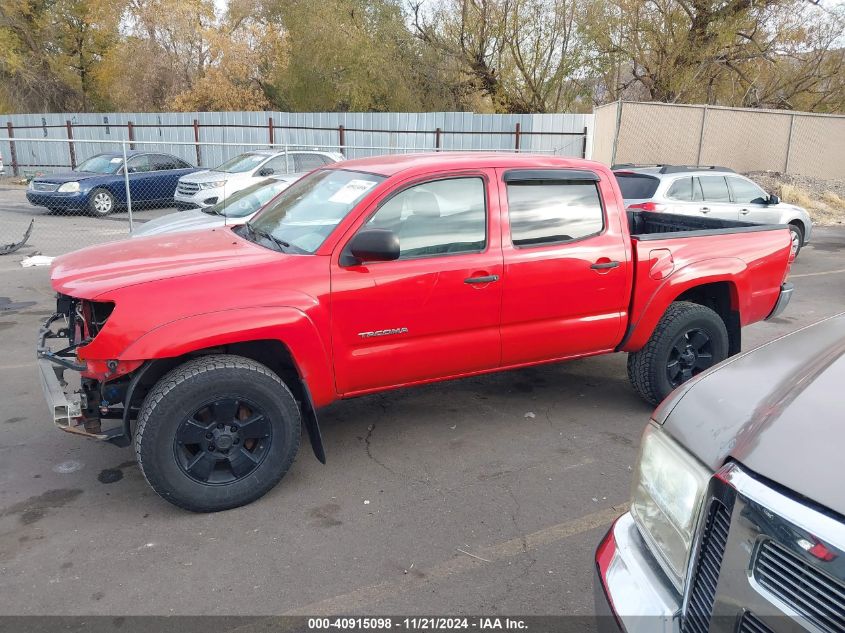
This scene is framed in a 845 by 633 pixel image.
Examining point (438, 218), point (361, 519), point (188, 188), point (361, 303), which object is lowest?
point (361, 519)

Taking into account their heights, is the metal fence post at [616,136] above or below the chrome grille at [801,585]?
above

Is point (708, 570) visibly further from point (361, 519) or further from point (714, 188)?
point (714, 188)

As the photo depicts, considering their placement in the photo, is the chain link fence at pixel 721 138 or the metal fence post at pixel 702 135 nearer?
the chain link fence at pixel 721 138

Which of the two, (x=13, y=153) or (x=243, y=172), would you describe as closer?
(x=243, y=172)

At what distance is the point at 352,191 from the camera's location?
166 inches

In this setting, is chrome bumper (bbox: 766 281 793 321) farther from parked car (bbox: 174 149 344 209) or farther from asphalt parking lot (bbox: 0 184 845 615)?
parked car (bbox: 174 149 344 209)

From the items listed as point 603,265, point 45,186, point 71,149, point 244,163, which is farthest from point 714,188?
point 71,149

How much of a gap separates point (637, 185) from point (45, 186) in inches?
508

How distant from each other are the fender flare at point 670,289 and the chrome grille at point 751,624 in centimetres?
342

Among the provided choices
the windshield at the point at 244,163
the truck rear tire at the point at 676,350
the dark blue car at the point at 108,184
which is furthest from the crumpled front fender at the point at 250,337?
the dark blue car at the point at 108,184

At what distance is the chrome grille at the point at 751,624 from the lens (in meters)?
1.48

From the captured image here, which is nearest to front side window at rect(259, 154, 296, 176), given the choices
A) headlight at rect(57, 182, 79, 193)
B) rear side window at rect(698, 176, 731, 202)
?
headlight at rect(57, 182, 79, 193)

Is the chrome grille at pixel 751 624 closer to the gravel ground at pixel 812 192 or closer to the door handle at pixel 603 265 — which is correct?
the door handle at pixel 603 265

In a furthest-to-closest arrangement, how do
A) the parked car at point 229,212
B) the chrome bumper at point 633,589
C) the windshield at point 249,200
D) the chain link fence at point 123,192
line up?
the chain link fence at point 123,192, the windshield at point 249,200, the parked car at point 229,212, the chrome bumper at point 633,589
